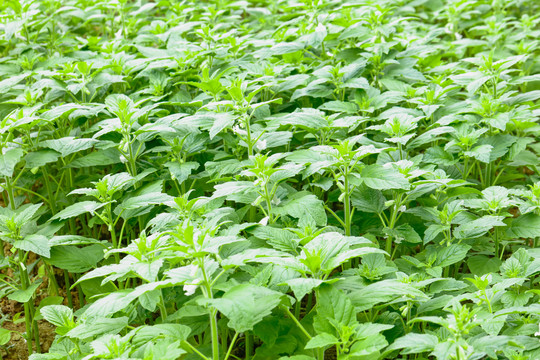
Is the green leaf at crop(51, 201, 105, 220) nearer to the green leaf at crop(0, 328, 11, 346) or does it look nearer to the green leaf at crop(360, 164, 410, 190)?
the green leaf at crop(0, 328, 11, 346)

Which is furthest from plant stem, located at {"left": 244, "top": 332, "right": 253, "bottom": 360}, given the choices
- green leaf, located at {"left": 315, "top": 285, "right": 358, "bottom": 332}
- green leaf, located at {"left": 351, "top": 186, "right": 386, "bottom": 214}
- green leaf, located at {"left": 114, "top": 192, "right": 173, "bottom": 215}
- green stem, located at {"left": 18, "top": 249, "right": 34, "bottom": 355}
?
green stem, located at {"left": 18, "top": 249, "right": 34, "bottom": 355}

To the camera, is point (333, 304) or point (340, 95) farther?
point (340, 95)

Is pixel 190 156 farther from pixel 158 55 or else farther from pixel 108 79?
pixel 158 55

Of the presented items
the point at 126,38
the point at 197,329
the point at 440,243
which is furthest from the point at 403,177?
the point at 126,38

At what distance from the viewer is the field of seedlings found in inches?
81.4

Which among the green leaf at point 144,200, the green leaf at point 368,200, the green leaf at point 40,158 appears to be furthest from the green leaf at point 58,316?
the green leaf at point 368,200

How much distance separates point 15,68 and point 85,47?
685 mm

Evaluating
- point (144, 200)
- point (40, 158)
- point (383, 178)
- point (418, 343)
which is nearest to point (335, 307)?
point (418, 343)

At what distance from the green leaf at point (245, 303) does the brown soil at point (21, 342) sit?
1.85 meters

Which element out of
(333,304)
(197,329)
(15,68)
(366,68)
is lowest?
(197,329)

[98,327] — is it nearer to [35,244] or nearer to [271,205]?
[35,244]

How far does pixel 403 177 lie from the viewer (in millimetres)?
2600

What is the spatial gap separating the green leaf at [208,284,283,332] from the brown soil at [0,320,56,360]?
6.07 feet

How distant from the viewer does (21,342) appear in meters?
3.43
